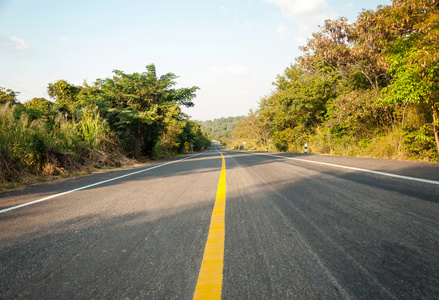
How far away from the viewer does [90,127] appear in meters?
8.60

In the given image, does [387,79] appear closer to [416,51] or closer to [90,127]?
[416,51]

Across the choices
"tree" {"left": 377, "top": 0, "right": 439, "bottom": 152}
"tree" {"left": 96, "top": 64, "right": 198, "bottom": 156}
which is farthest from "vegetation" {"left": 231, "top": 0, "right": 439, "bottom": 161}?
"tree" {"left": 96, "top": 64, "right": 198, "bottom": 156}

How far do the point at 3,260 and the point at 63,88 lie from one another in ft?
102

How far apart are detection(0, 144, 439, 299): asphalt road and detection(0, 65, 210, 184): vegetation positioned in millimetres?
3649

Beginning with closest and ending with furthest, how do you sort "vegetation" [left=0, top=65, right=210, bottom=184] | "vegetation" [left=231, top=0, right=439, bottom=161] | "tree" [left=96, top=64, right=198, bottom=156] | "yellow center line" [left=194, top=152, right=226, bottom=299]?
"yellow center line" [left=194, top=152, right=226, bottom=299]
"vegetation" [left=0, top=65, right=210, bottom=184]
"vegetation" [left=231, top=0, right=439, bottom=161]
"tree" [left=96, top=64, right=198, bottom=156]

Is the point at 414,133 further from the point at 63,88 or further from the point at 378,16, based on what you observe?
the point at 63,88

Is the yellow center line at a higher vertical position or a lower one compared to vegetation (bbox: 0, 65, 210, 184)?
lower

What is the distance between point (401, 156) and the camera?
277 inches

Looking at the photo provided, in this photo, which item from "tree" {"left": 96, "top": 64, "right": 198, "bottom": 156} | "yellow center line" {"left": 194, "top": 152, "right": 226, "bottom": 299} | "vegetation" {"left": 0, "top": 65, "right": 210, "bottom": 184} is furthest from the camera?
"tree" {"left": 96, "top": 64, "right": 198, "bottom": 156}

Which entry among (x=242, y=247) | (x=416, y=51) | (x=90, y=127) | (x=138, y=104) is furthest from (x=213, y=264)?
(x=138, y=104)

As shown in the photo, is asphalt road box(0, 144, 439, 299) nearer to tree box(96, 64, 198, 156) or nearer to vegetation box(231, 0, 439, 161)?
vegetation box(231, 0, 439, 161)

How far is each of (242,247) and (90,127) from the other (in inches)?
362

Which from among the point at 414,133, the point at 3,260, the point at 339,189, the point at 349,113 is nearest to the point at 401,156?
the point at 414,133

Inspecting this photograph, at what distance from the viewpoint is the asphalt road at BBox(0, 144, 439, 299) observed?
3.51 ft
